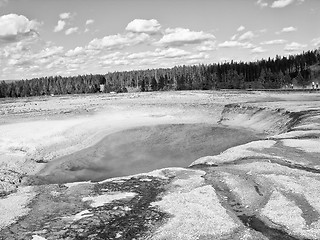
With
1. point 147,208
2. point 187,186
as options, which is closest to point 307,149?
point 187,186

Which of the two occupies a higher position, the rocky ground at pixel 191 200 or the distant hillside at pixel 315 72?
the distant hillside at pixel 315 72

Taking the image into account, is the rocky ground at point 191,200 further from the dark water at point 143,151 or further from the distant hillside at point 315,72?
the distant hillside at point 315,72

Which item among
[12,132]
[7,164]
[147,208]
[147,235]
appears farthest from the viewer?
[12,132]

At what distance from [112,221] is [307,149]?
57.2ft

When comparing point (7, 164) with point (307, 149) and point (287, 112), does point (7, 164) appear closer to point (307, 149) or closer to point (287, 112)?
point (307, 149)

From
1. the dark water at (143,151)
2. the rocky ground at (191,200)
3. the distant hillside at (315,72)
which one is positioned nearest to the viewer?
the rocky ground at (191,200)

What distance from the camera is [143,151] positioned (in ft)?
122

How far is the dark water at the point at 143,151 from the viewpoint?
3005 centimetres

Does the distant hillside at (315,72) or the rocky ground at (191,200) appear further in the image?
the distant hillside at (315,72)

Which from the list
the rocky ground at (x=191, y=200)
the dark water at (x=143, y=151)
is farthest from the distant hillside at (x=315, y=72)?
the rocky ground at (x=191, y=200)

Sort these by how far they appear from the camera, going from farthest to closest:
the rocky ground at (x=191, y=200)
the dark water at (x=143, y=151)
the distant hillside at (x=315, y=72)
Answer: the distant hillside at (x=315, y=72) < the dark water at (x=143, y=151) < the rocky ground at (x=191, y=200)

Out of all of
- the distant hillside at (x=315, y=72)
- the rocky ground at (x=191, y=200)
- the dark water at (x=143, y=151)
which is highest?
the distant hillside at (x=315, y=72)

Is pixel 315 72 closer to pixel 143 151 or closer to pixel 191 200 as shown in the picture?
pixel 143 151

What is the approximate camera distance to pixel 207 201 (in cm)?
1582
